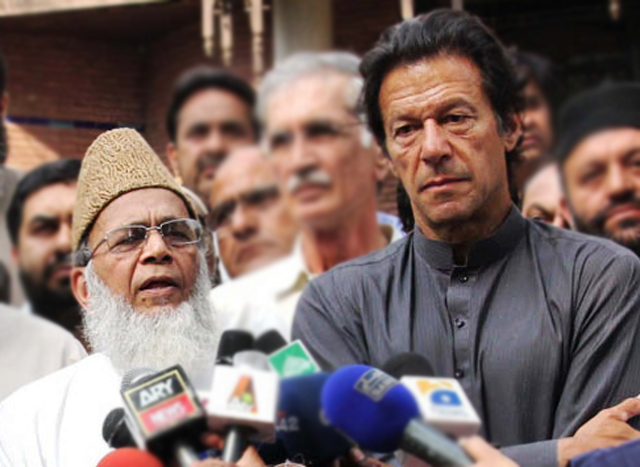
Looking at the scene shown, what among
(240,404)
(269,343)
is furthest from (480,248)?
(240,404)

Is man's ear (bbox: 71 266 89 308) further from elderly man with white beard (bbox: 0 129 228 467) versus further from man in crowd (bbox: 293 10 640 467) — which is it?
man in crowd (bbox: 293 10 640 467)

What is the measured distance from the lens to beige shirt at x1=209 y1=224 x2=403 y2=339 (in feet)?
12.1

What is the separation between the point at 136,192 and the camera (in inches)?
104

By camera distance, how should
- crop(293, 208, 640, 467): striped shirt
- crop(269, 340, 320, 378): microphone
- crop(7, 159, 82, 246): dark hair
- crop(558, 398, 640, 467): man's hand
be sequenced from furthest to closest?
crop(7, 159, 82, 246): dark hair, crop(293, 208, 640, 467): striped shirt, crop(558, 398, 640, 467): man's hand, crop(269, 340, 320, 378): microphone

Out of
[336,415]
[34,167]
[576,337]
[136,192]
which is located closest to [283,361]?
[336,415]

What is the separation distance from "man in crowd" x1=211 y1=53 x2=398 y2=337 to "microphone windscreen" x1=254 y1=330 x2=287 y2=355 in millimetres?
745

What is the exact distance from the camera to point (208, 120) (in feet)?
15.3

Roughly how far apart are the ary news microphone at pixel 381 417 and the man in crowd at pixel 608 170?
217cm

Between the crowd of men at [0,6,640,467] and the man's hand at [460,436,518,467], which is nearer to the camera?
the man's hand at [460,436,518,467]

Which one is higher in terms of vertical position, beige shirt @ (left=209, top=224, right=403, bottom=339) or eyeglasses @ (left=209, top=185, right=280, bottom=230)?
eyeglasses @ (left=209, top=185, right=280, bottom=230)

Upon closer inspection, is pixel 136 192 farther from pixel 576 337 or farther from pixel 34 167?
pixel 34 167

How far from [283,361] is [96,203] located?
42.3 inches

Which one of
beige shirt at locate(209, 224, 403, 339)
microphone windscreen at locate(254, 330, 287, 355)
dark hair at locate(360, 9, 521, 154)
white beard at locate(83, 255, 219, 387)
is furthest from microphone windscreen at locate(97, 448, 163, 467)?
beige shirt at locate(209, 224, 403, 339)

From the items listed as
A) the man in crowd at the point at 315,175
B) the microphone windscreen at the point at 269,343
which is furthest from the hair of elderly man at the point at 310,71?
the microphone windscreen at the point at 269,343
